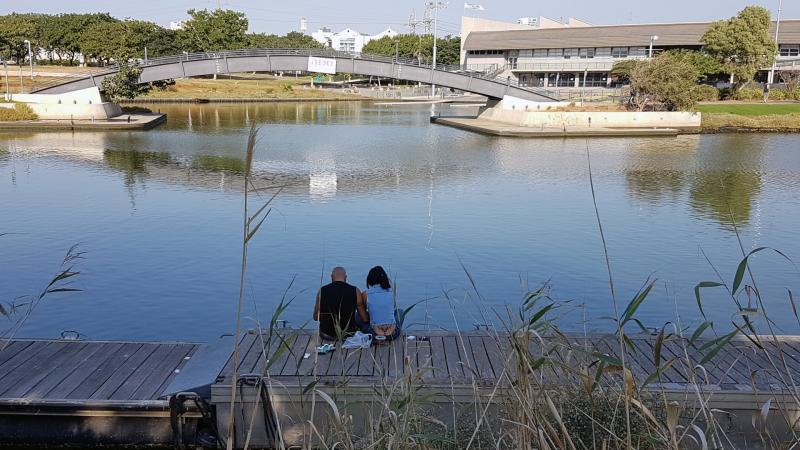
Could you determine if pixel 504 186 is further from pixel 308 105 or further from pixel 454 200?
pixel 308 105

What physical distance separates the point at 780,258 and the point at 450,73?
1133 inches

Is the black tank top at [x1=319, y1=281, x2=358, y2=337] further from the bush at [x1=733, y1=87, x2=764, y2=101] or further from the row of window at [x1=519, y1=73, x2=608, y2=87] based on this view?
the row of window at [x1=519, y1=73, x2=608, y2=87]

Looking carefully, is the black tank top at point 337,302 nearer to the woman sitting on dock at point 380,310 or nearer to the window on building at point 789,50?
the woman sitting on dock at point 380,310

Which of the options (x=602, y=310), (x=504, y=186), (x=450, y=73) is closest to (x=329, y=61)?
(x=450, y=73)

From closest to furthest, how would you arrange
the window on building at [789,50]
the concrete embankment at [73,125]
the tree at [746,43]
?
the concrete embankment at [73,125], the tree at [746,43], the window on building at [789,50]

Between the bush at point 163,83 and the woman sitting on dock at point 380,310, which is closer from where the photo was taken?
the woman sitting on dock at point 380,310

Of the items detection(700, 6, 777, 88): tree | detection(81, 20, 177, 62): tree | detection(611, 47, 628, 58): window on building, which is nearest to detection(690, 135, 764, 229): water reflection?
detection(700, 6, 777, 88): tree

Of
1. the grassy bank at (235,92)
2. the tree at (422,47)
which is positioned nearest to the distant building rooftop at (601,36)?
the tree at (422,47)

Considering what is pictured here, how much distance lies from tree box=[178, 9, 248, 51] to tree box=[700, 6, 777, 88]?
1870 inches

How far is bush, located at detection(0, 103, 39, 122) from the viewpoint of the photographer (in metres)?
31.4

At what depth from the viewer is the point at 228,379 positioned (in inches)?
215

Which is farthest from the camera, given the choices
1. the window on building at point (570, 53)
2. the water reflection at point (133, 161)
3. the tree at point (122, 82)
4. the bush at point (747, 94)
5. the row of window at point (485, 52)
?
the row of window at point (485, 52)

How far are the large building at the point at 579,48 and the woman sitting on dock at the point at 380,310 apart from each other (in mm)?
58648

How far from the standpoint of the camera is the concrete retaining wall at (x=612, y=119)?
34.3 m
